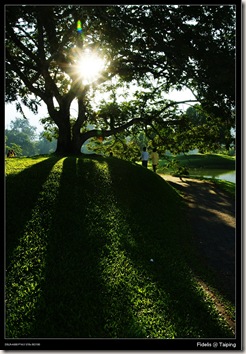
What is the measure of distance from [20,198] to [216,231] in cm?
721

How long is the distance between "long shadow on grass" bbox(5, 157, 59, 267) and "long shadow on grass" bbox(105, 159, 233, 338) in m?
2.91

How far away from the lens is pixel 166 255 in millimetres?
7473

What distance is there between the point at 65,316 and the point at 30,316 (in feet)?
2.00

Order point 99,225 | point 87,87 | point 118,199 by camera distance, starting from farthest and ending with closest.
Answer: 1. point 87,87
2. point 118,199
3. point 99,225

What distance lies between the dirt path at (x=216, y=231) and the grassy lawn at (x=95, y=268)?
2.01ft

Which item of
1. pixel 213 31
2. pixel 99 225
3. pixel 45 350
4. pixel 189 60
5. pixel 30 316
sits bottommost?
pixel 45 350

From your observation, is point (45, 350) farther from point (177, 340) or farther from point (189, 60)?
point (189, 60)

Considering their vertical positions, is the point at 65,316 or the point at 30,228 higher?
the point at 30,228

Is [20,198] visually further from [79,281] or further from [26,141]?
[26,141]

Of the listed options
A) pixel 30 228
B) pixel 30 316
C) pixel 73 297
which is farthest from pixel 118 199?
pixel 30 316

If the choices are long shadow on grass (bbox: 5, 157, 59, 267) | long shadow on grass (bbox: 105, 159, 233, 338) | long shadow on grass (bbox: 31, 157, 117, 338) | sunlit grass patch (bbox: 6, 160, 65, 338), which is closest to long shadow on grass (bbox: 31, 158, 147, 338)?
long shadow on grass (bbox: 31, 157, 117, 338)

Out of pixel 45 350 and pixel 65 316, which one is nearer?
pixel 45 350

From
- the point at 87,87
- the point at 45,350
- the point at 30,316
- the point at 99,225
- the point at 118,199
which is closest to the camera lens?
the point at 45,350

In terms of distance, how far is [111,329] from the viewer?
467cm
